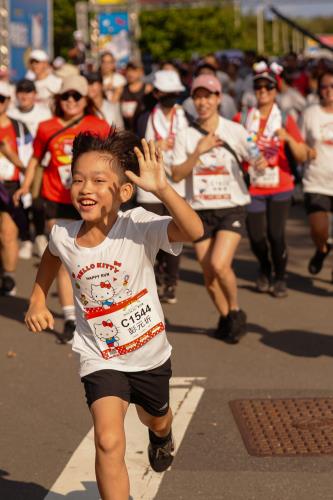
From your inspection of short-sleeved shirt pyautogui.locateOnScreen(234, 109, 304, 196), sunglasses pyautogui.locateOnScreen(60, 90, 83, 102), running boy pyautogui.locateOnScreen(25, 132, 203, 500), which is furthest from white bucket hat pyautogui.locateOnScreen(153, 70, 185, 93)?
running boy pyautogui.locateOnScreen(25, 132, 203, 500)

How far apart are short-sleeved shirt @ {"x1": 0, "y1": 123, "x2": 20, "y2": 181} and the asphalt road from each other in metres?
1.11

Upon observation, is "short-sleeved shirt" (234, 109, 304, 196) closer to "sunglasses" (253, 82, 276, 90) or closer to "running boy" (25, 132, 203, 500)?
"sunglasses" (253, 82, 276, 90)

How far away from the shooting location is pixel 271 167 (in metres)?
10.2

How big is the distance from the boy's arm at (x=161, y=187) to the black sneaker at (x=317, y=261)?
6.66 metres

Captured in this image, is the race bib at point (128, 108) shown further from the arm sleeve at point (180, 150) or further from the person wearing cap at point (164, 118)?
the arm sleeve at point (180, 150)

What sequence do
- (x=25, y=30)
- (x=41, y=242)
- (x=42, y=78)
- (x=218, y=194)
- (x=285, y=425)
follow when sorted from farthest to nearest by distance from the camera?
1. (x=25, y=30)
2. (x=42, y=78)
3. (x=41, y=242)
4. (x=218, y=194)
5. (x=285, y=425)

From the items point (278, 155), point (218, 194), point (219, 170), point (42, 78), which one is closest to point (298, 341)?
point (218, 194)

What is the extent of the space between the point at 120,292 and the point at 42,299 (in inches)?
13.6

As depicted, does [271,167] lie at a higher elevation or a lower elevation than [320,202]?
higher

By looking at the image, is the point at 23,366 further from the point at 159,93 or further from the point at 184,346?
the point at 159,93

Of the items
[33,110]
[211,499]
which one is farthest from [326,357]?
[33,110]

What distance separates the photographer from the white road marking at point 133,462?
18.7ft

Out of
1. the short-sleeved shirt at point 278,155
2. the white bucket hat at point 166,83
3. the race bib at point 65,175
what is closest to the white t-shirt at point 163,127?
the white bucket hat at point 166,83

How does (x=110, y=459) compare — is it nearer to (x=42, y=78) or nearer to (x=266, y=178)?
(x=266, y=178)
